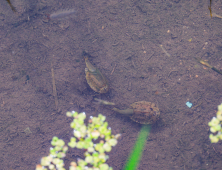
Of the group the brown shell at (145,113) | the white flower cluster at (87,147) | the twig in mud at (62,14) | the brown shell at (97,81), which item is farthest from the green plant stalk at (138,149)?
the twig in mud at (62,14)

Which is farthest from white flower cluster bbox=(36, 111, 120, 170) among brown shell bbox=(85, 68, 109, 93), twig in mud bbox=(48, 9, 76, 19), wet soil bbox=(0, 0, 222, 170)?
twig in mud bbox=(48, 9, 76, 19)

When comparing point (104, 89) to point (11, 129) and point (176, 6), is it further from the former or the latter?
point (176, 6)

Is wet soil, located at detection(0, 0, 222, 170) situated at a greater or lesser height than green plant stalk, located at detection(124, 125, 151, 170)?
greater

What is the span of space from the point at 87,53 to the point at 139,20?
1.58 metres

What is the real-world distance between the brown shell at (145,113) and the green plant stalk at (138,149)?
0.72ft

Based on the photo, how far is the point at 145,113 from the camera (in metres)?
3.80

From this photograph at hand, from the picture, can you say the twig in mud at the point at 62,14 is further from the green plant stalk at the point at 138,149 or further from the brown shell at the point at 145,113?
the green plant stalk at the point at 138,149

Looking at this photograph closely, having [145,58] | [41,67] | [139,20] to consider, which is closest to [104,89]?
[145,58]

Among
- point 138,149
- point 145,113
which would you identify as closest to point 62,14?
point 145,113

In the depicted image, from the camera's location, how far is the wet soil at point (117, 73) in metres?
3.88

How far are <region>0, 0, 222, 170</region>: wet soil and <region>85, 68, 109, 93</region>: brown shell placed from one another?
0.18 meters

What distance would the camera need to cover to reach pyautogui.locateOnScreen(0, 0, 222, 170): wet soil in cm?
388

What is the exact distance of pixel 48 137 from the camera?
3902 millimetres

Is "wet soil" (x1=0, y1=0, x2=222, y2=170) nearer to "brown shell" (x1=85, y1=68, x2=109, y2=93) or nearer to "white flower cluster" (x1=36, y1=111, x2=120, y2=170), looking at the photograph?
"brown shell" (x1=85, y1=68, x2=109, y2=93)
